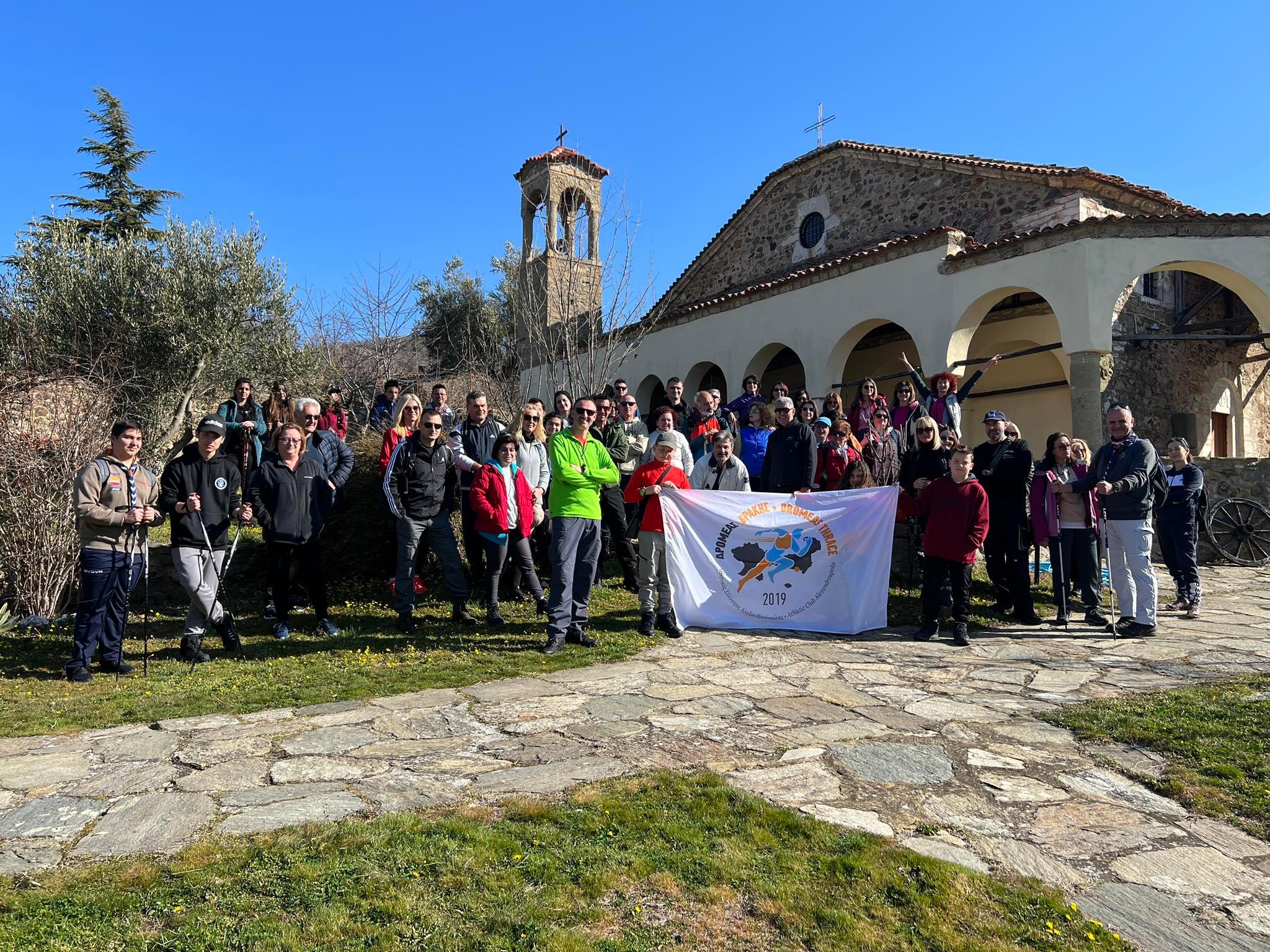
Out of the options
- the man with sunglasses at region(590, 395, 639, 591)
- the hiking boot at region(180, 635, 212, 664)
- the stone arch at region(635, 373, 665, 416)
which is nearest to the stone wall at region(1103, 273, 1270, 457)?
the man with sunglasses at region(590, 395, 639, 591)

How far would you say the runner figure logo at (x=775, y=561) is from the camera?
25.5 feet

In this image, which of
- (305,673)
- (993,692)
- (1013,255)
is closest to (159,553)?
(305,673)

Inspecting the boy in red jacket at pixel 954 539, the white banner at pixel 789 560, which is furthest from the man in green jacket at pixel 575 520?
the boy in red jacket at pixel 954 539

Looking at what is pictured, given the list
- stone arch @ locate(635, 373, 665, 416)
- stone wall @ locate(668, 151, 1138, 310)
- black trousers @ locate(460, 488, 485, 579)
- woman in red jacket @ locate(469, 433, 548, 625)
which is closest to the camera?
woman in red jacket @ locate(469, 433, 548, 625)

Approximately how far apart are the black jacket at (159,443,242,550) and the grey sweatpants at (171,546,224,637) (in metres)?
0.06

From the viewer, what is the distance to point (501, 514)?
750cm

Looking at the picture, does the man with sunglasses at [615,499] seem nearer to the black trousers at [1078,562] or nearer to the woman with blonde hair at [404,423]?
the woman with blonde hair at [404,423]

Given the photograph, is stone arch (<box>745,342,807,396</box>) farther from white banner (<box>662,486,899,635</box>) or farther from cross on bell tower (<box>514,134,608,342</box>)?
white banner (<box>662,486,899,635</box>)

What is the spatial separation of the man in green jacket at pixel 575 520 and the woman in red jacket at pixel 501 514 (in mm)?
752

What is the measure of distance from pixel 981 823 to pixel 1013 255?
464 inches

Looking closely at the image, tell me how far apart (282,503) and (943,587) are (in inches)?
229

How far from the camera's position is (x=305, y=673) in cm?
610

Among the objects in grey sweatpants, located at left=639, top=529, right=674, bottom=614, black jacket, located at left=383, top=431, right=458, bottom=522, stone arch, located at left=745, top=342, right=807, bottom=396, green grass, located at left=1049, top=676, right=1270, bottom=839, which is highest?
Result: stone arch, located at left=745, top=342, right=807, bottom=396

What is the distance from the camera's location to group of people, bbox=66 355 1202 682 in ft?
21.2
